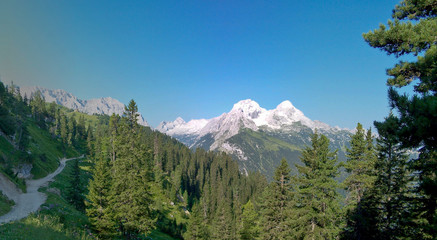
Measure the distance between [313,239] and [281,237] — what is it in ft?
14.2

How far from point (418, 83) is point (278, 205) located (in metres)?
20.3

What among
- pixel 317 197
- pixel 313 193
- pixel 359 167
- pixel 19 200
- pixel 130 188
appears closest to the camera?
pixel 313 193

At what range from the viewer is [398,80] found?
403 inches

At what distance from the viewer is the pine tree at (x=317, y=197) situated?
20.3 metres

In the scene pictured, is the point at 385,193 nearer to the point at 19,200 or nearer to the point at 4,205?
the point at 4,205

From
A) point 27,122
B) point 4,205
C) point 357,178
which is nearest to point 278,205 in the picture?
point 357,178

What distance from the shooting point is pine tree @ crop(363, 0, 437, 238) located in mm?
7496

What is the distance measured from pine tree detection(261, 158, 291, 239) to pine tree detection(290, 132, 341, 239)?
245cm

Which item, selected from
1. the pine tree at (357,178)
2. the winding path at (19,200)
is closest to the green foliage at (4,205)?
the winding path at (19,200)

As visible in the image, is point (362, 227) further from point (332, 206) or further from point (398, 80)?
point (398, 80)

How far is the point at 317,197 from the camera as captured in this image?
21.2 m

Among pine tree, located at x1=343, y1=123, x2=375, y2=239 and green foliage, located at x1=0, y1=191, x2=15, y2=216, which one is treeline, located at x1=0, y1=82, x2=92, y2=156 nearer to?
green foliage, located at x1=0, y1=191, x2=15, y2=216

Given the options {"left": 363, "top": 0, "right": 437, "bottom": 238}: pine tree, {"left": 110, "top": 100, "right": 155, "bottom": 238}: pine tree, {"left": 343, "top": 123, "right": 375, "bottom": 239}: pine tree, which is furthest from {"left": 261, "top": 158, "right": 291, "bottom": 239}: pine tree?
{"left": 363, "top": 0, "right": 437, "bottom": 238}: pine tree

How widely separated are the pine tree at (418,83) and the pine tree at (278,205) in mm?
15635
